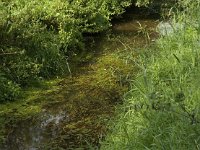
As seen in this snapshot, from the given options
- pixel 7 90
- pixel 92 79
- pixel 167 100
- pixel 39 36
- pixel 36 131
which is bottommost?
pixel 36 131

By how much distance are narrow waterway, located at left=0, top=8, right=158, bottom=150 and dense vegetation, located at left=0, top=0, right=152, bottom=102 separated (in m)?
0.43

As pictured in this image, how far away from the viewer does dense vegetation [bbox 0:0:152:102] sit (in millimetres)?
7027

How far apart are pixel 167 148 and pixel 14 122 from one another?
113 inches

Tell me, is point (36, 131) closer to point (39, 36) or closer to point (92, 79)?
point (92, 79)

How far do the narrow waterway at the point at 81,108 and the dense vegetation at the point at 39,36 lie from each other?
430 millimetres

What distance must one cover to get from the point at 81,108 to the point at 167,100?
2.28m

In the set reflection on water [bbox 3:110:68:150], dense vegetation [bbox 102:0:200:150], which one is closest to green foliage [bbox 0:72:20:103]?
reflection on water [bbox 3:110:68:150]

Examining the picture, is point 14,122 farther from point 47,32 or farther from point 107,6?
point 107,6

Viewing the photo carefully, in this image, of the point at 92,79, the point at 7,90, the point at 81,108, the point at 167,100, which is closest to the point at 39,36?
the point at 92,79

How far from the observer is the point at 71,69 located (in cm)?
789

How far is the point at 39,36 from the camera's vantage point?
25.7 ft

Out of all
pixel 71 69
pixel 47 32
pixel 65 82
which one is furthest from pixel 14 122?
pixel 47 32

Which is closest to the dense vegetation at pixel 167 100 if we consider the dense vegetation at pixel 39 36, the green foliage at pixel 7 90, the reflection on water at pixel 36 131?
the reflection on water at pixel 36 131

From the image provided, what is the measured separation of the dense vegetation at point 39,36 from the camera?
23.1 ft
